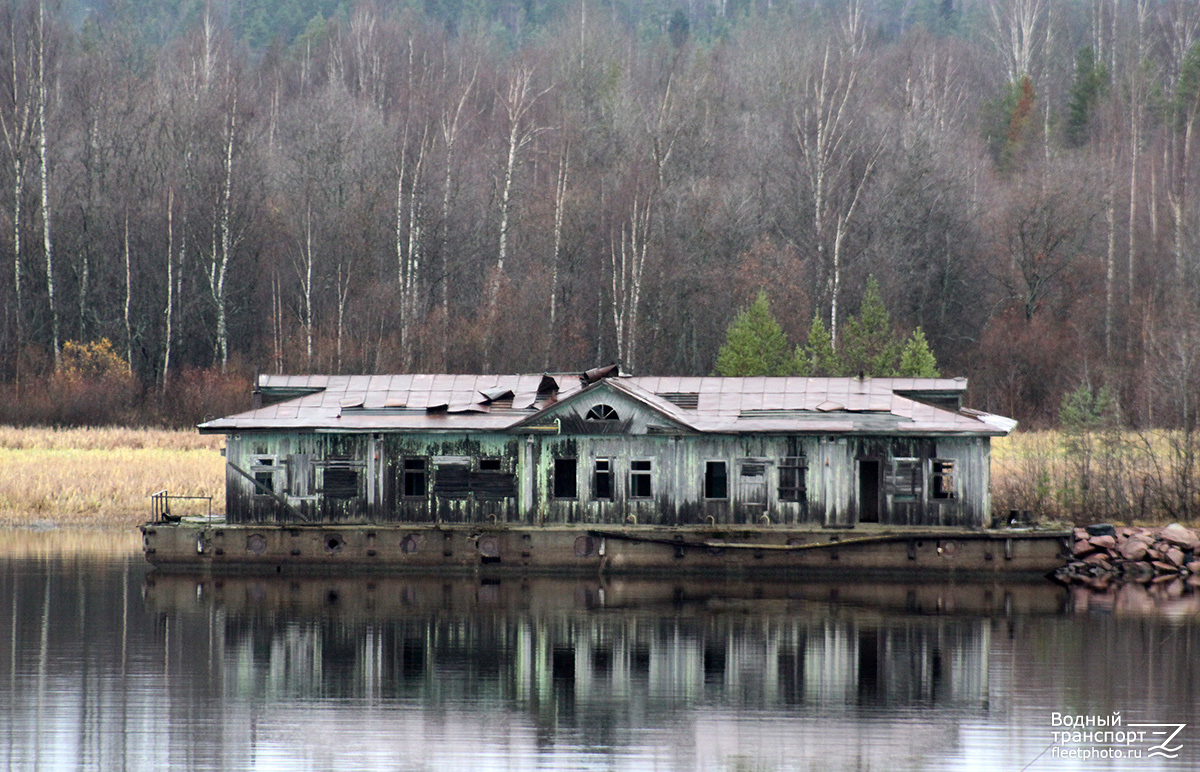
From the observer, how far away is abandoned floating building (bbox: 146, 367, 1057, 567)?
108 ft

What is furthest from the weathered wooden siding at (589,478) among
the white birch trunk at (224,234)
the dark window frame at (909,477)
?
the white birch trunk at (224,234)

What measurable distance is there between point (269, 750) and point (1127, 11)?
85334mm

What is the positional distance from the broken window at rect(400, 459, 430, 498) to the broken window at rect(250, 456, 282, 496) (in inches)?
115

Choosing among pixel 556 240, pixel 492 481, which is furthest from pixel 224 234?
pixel 492 481

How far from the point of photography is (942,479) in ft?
110

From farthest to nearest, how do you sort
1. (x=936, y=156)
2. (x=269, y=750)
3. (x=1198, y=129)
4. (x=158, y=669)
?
1. (x=1198, y=129)
2. (x=936, y=156)
3. (x=158, y=669)
4. (x=269, y=750)

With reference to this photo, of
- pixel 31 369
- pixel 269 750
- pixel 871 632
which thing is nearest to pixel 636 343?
pixel 31 369

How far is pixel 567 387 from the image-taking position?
34.9m

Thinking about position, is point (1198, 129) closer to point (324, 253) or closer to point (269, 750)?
point (324, 253)

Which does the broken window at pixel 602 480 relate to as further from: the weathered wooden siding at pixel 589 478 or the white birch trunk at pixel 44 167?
the white birch trunk at pixel 44 167

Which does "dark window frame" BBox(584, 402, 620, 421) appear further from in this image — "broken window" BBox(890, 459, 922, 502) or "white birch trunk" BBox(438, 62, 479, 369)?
"white birch trunk" BBox(438, 62, 479, 369)

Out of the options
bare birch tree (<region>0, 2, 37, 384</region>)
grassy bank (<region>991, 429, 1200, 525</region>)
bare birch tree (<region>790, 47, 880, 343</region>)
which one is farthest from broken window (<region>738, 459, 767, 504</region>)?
bare birch tree (<region>0, 2, 37, 384</region>)

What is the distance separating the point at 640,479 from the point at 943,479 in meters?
7.00

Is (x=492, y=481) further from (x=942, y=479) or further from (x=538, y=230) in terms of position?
(x=538, y=230)
